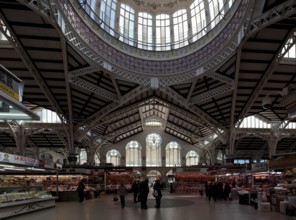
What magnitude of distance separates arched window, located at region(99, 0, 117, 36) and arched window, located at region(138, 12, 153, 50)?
3.56 m

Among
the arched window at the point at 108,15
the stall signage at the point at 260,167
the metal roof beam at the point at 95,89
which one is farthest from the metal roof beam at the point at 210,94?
the arched window at the point at 108,15

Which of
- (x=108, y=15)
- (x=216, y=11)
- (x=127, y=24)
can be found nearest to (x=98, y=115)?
(x=127, y=24)

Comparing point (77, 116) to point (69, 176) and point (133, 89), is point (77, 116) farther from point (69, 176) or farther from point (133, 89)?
point (69, 176)

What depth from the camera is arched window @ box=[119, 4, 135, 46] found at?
3416 cm

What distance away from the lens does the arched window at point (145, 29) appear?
35928mm

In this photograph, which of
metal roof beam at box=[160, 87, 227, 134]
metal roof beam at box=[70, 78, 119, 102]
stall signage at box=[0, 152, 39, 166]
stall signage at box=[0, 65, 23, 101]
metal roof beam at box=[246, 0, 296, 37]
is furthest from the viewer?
metal roof beam at box=[160, 87, 227, 134]

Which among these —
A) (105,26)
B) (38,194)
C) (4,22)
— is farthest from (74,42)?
(38,194)

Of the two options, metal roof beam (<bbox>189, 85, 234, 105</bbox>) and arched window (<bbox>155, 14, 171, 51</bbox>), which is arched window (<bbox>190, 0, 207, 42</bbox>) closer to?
arched window (<bbox>155, 14, 171, 51</bbox>)

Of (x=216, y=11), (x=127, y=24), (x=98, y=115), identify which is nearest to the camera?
(x=216, y=11)

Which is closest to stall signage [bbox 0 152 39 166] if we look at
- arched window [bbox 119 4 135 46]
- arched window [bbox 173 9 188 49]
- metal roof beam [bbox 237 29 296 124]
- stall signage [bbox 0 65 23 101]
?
stall signage [bbox 0 65 23 101]

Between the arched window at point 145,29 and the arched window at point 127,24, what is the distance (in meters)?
0.84

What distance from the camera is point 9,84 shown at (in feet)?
15.6

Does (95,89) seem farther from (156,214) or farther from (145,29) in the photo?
(156,214)

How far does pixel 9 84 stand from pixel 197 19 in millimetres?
31957
